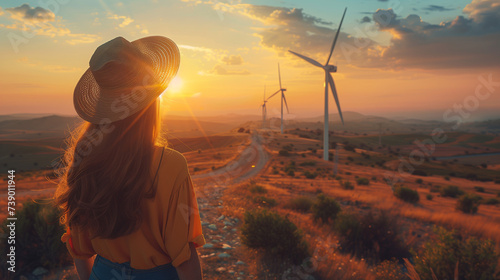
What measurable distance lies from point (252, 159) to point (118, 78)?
53.8 meters

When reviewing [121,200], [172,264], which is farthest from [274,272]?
[121,200]

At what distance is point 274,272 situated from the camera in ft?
22.7

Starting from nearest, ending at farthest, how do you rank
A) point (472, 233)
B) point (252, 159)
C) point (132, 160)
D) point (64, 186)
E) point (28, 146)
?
point (132, 160), point (64, 186), point (472, 233), point (252, 159), point (28, 146)

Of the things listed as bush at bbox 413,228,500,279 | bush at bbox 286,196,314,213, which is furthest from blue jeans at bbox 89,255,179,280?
bush at bbox 286,196,314,213

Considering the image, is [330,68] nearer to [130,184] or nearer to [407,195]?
[407,195]

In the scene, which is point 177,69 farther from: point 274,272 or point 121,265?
point 274,272

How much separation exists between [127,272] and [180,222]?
25.4 inches

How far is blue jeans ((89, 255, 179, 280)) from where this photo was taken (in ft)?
7.29

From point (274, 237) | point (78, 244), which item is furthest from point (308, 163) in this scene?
point (78, 244)

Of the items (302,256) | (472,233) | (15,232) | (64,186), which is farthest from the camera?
(472,233)

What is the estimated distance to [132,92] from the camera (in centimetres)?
213

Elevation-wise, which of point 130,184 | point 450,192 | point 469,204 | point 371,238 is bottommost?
point 450,192

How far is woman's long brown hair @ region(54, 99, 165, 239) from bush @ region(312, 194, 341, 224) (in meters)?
12.7

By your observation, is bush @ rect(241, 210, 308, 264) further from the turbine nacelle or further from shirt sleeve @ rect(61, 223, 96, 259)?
the turbine nacelle
